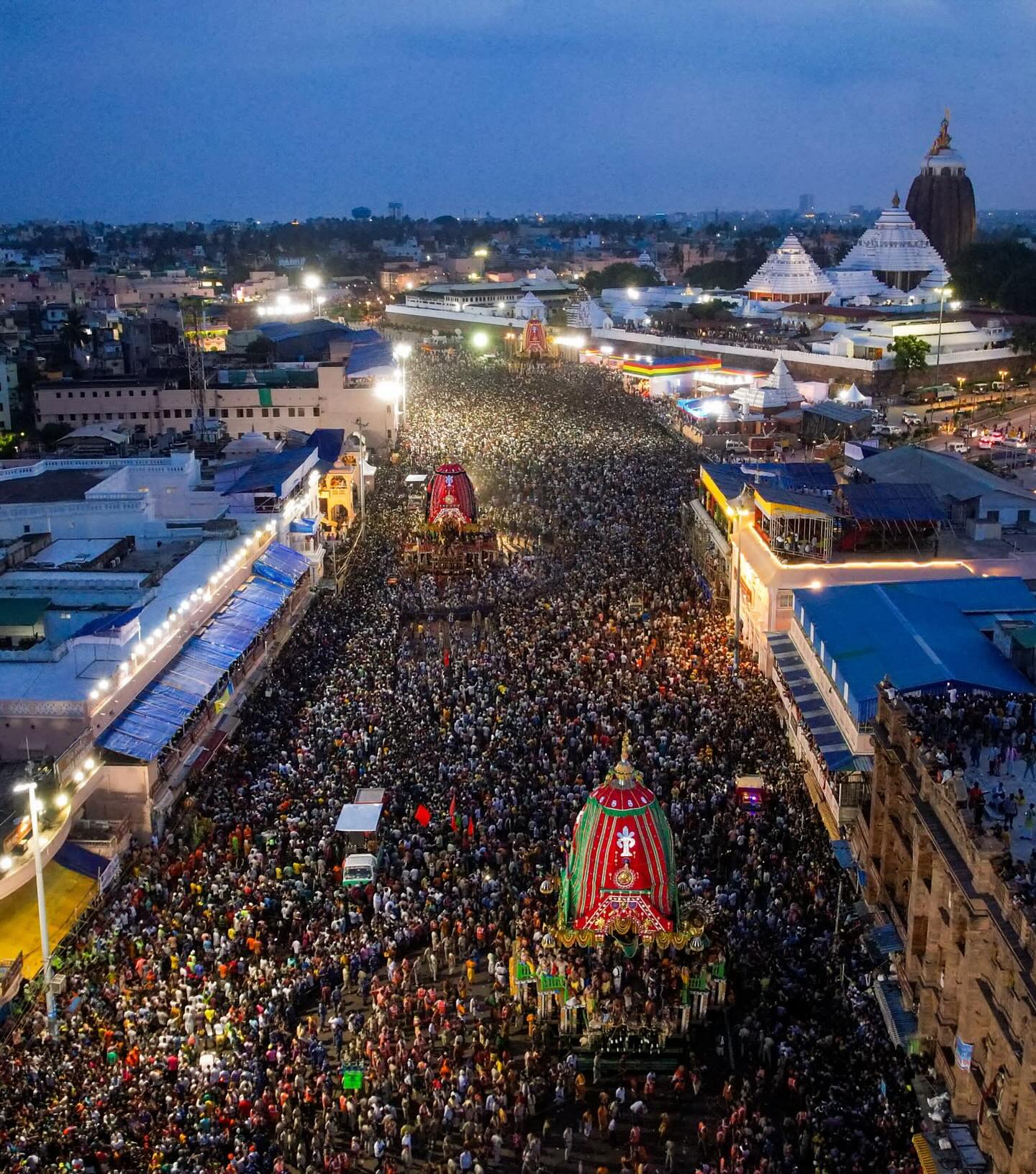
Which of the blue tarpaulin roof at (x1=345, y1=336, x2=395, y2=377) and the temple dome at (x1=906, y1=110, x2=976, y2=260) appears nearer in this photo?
the blue tarpaulin roof at (x1=345, y1=336, x2=395, y2=377)

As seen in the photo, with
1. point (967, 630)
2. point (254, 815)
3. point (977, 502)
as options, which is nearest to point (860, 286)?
point (977, 502)

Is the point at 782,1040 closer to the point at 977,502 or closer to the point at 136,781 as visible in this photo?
the point at 136,781

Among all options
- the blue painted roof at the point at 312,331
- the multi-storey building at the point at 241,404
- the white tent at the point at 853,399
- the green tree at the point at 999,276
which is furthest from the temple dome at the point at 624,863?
the green tree at the point at 999,276

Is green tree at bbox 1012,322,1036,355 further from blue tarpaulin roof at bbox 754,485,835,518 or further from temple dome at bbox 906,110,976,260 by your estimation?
blue tarpaulin roof at bbox 754,485,835,518

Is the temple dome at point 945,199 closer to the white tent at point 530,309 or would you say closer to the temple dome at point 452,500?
the white tent at point 530,309

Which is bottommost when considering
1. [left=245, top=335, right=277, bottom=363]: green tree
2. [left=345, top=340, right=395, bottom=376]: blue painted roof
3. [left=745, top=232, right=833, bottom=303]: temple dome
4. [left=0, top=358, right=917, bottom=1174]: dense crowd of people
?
[left=0, top=358, right=917, bottom=1174]: dense crowd of people

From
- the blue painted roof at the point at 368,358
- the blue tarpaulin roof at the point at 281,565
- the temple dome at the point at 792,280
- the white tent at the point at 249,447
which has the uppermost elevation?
the temple dome at the point at 792,280

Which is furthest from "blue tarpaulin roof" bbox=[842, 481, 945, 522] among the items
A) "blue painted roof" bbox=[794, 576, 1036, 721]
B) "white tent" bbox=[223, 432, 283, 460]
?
"white tent" bbox=[223, 432, 283, 460]
